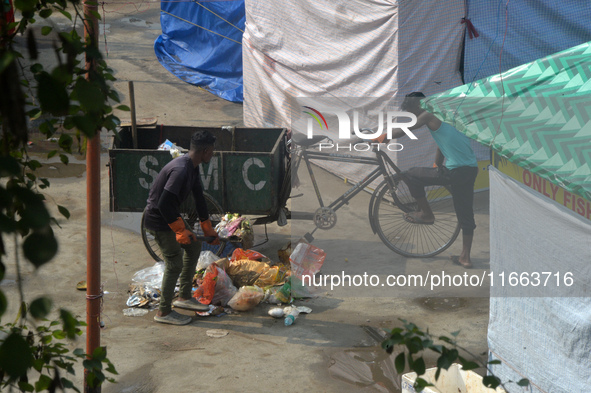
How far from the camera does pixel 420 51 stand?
812 cm

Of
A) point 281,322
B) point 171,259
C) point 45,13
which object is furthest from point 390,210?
point 45,13

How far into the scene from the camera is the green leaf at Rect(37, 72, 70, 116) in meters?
1.17

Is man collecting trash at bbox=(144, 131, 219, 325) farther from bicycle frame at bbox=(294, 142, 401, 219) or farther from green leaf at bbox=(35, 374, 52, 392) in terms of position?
green leaf at bbox=(35, 374, 52, 392)

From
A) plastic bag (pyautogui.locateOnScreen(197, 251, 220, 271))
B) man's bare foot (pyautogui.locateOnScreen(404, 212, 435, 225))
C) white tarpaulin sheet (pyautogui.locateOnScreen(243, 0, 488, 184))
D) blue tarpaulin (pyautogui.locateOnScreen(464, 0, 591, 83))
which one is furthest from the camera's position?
blue tarpaulin (pyautogui.locateOnScreen(464, 0, 591, 83))

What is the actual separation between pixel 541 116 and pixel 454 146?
2.57 meters

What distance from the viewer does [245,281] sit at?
20.5 ft

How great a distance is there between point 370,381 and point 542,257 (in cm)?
179

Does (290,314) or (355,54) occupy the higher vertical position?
(355,54)

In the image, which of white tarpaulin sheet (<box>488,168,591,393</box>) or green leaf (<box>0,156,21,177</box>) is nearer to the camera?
green leaf (<box>0,156,21,177</box>)

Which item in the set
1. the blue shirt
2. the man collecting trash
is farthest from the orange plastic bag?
the blue shirt

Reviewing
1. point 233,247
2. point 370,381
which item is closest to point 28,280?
point 233,247

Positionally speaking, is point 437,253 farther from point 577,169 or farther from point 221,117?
point 221,117

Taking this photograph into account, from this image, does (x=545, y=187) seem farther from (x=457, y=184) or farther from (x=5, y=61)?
(x=5, y=61)

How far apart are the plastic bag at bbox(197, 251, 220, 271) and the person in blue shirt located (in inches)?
84.8
